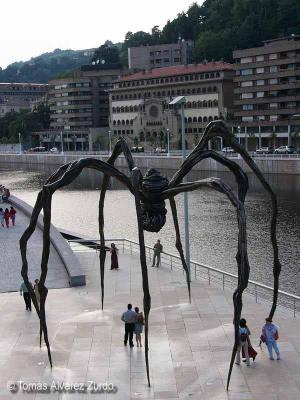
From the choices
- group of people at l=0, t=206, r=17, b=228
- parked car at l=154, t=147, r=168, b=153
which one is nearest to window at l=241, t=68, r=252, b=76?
parked car at l=154, t=147, r=168, b=153

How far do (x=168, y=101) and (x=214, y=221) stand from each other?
79.1 metres

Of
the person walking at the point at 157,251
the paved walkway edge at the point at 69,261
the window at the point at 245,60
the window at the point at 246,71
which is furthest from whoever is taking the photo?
the window at the point at 246,71

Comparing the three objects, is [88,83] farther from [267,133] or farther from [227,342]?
[227,342]

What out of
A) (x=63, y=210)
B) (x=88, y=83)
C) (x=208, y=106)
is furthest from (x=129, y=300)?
(x=88, y=83)

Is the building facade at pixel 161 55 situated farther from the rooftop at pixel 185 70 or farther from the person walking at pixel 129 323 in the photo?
the person walking at pixel 129 323

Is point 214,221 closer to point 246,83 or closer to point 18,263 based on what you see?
point 18,263

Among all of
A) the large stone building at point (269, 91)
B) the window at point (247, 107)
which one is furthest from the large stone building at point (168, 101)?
the large stone building at point (269, 91)

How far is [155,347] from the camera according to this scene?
1761cm

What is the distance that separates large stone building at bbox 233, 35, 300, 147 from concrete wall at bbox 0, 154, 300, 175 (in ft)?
53.5

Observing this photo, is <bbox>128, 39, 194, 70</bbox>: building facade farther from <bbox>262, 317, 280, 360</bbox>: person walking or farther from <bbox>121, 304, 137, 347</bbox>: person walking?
<bbox>262, 317, 280, 360</bbox>: person walking

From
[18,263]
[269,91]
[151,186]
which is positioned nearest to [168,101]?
[269,91]

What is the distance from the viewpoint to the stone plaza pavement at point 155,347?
14938 mm

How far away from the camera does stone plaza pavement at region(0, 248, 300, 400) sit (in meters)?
14.9

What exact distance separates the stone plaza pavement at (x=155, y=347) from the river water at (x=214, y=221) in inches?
425
